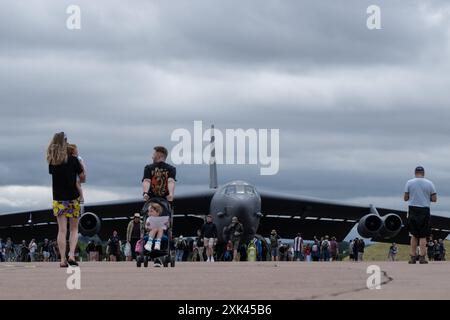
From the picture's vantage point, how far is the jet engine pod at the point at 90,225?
3253 centimetres

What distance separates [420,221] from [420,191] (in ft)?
1.58

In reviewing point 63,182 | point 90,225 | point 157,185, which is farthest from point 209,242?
point 63,182

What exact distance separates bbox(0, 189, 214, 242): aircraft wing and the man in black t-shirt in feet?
83.4

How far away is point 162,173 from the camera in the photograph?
41.0 ft

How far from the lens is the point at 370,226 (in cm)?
3238

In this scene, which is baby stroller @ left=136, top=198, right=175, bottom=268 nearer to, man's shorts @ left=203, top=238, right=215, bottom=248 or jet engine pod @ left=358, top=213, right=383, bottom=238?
man's shorts @ left=203, top=238, right=215, bottom=248

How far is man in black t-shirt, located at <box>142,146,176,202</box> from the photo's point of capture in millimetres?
12453

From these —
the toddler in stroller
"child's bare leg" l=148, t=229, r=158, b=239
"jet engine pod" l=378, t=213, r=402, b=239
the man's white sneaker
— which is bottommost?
the man's white sneaker

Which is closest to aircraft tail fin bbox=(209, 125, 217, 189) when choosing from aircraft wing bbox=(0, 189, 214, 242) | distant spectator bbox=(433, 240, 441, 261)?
aircraft wing bbox=(0, 189, 214, 242)

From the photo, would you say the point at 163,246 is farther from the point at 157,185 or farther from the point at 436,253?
the point at 436,253

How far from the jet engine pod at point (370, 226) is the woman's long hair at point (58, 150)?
69.7 feet

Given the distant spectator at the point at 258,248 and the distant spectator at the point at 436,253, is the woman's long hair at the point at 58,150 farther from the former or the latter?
the distant spectator at the point at 436,253

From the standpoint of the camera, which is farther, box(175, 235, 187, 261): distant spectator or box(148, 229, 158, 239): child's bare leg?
box(175, 235, 187, 261): distant spectator

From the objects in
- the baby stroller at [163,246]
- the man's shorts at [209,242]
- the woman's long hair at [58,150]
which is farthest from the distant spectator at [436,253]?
the woman's long hair at [58,150]
